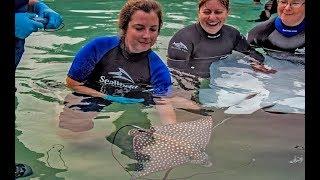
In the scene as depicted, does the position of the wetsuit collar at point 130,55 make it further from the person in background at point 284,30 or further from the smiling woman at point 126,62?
the person in background at point 284,30

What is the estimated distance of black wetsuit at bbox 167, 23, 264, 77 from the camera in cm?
472

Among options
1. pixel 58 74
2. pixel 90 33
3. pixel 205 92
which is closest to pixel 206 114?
pixel 205 92

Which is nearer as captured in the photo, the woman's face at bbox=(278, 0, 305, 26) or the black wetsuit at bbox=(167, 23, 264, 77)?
the black wetsuit at bbox=(167, 23, 264, 77)

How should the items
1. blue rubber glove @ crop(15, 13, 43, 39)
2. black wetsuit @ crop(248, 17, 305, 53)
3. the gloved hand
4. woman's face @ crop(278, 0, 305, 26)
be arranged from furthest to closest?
black wetsuit @ crop(248, 17, 305, 53), woman's face @ crop(278, 0, 305, 26), the gloved hand, blue rubber glove @ crop(15, 13, 43, 39)

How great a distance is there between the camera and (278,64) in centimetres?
489

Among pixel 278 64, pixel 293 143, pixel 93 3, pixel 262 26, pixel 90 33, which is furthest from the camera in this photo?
pixel 93 3

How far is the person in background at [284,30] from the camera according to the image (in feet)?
16.5

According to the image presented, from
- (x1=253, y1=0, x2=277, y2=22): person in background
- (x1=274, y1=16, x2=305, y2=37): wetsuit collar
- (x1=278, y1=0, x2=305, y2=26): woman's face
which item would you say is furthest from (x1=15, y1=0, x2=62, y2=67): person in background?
(x1=253, y1=0, x2=277, y2=22): person in background

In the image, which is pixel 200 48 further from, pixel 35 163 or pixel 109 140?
pixel 35 163

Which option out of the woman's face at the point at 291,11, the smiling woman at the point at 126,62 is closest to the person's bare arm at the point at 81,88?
the smiling woman at the point at 126,62

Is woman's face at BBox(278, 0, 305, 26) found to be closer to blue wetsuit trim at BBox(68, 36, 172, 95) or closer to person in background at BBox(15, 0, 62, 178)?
blue wetsuit trim at BBox(68, 36, 172, 95)

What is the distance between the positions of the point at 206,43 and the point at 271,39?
0.91 metres

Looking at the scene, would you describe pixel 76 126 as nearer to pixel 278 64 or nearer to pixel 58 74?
pixel 58 74
